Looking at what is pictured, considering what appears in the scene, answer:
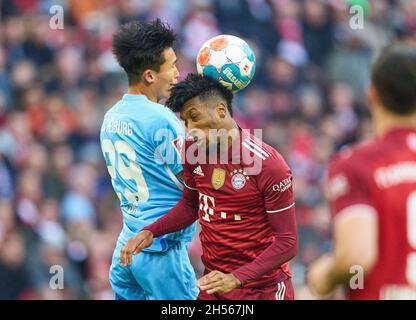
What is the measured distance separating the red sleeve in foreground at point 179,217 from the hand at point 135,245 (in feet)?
0.15

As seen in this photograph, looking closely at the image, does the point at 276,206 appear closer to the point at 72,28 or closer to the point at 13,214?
the point at 13,214

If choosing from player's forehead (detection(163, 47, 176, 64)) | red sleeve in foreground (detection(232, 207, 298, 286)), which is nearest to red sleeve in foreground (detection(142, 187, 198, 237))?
red sleeve in foreground (detection(232, 207, 298, 286))

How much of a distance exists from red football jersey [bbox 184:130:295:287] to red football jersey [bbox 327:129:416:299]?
5.48 ft

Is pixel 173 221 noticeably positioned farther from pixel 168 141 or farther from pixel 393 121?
pixel 393 121

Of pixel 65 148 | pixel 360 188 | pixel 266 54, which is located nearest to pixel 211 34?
pixel 266 54

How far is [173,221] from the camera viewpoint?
239 inches

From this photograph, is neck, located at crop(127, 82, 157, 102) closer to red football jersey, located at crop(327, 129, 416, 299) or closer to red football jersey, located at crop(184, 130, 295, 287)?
red football jersey, located at crop(184, 130, 295, 287)

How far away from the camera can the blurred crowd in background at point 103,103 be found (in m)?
11.5

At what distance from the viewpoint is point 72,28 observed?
577 inches

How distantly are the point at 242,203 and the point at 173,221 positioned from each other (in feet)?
1.76

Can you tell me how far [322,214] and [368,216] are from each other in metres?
8.82

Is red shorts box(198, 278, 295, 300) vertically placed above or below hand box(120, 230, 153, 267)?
below

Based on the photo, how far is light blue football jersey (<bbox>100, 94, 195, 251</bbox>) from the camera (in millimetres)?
6238

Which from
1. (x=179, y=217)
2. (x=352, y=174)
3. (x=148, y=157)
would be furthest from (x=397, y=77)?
(x=148, y=157)
